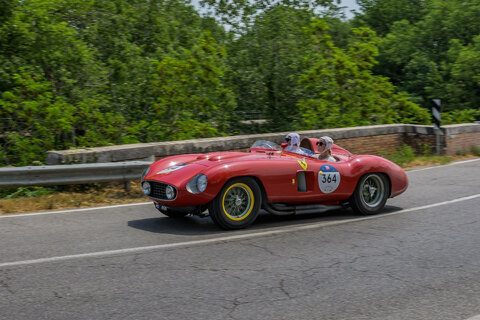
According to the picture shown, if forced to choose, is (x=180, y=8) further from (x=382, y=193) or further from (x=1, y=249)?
(x=1, y=249)

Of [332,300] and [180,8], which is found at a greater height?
[180,8]

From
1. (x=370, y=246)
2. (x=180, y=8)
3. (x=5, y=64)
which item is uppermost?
(x=180, y=8)

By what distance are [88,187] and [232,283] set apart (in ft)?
18.1

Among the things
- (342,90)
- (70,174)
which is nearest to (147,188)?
(70,174)

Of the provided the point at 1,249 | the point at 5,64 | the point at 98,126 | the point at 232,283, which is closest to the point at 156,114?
the point at 98,126

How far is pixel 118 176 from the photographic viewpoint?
32.3 ft

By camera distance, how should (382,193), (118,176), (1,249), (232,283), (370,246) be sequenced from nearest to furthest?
(232,283), (1,249), (370,246), (382,193), (118,176)

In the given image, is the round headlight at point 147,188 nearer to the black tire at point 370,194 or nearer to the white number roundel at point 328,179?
the white number roundel at point 328,179

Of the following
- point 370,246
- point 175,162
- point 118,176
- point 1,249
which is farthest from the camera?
point 118,176

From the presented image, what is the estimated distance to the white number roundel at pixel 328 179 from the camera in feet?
26.2

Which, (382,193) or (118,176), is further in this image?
(118,176)

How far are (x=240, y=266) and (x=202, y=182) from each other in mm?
1568

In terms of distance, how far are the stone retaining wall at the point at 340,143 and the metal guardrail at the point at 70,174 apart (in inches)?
24.1

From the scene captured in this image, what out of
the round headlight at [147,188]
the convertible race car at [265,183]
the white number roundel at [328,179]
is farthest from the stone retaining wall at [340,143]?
the white number roundel at [328,179]
